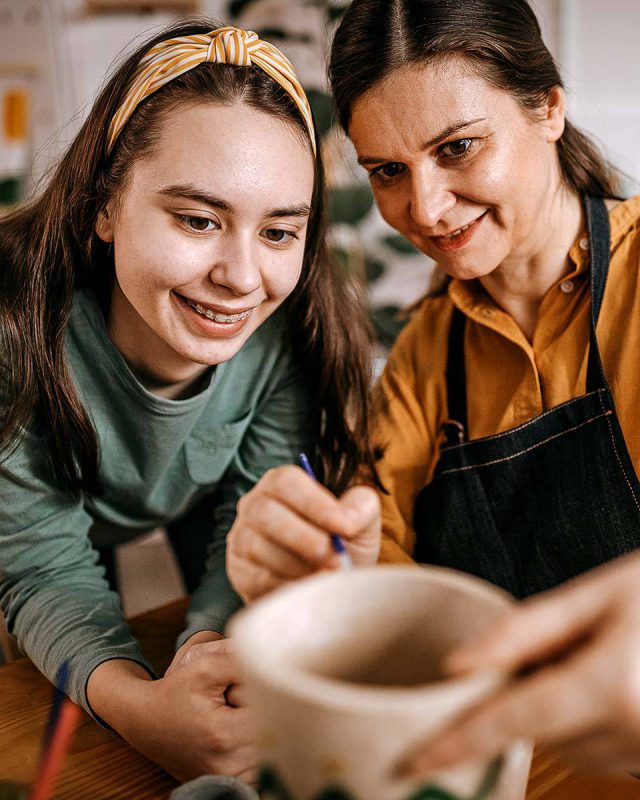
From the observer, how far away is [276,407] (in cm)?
124

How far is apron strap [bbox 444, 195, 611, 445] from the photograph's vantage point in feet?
3.59

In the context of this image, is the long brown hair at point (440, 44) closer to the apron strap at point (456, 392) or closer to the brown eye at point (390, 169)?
the brown eye at point (390, 169)

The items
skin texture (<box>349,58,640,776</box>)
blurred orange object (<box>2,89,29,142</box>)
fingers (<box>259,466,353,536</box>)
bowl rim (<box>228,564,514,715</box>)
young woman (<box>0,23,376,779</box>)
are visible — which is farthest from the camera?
blurred orange object (<box>2,89,29,142</box>)

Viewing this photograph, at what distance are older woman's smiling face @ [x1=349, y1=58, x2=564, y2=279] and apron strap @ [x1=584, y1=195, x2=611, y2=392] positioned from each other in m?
0.07

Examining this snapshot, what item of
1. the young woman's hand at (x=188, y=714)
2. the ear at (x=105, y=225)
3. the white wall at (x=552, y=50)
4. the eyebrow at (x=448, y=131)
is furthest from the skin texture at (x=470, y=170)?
the white wall at (x=552, y=50)

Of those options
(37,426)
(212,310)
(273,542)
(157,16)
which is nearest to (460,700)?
(273,542)

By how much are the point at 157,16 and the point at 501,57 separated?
2.35 meters

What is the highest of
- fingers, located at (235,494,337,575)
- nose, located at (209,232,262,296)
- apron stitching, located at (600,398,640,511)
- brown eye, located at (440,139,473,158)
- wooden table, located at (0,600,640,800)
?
brown eye, located at (440,139,473,158)

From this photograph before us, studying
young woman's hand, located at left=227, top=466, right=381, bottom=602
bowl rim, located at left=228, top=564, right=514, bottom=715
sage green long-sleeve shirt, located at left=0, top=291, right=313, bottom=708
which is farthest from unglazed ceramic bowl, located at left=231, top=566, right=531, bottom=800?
sage green long-sleeve shirt, located at left=0, top=291, right=313, bottom=708

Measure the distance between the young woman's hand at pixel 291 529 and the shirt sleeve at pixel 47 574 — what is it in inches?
12.7

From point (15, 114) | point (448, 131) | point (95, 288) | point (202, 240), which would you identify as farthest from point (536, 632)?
point (15, 114)

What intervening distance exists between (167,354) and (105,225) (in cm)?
20

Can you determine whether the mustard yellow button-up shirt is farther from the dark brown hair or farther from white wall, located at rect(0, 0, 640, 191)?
white wall, located at rect(0, 0, 640, 191)

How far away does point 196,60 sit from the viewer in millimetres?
997
